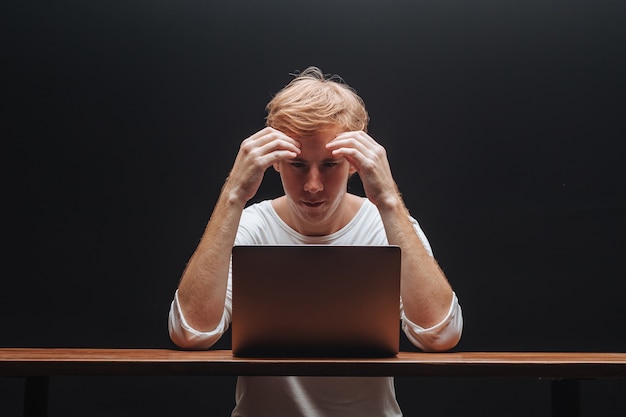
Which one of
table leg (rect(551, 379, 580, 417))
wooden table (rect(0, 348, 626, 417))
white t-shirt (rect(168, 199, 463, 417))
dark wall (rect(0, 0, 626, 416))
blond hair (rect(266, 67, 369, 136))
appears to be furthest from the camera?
dark wall (rect(0, 0, 626, 416))

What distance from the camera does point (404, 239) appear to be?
5.40ft

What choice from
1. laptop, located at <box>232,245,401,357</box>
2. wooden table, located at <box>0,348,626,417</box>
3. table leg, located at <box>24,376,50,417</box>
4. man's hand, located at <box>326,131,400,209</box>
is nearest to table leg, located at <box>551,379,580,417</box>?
wooden table, located at <box>0,348,626,417</box>

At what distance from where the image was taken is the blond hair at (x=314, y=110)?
68.2 inches

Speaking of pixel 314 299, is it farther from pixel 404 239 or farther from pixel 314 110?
pixel 314 110

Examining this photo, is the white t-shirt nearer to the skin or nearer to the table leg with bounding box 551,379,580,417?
the skin

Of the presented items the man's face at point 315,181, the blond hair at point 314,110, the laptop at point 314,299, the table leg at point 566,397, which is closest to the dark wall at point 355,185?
the blond hair at point 314,110

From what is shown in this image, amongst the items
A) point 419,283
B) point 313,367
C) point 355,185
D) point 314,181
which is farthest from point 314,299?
point 355,185

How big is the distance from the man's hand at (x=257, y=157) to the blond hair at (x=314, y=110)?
6cm

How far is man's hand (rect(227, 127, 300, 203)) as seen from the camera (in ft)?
5.53

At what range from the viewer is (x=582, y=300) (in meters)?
2.51

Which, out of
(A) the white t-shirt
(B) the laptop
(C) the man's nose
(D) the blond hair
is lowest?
(A) the white t-shirt

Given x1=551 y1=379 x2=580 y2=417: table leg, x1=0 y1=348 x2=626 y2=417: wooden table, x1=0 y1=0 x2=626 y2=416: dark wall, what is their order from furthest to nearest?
x1=0 y1=0 x2=626 y2=416: dark wall, x1=551 y1=379 x2=580 y2=417: table leg, x1=0 y1=348 x2=626 y2=417: wooden table

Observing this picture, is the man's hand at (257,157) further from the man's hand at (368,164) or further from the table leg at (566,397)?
the table leg at (566,397)

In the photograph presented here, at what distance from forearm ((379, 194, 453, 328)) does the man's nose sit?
0.70ft
